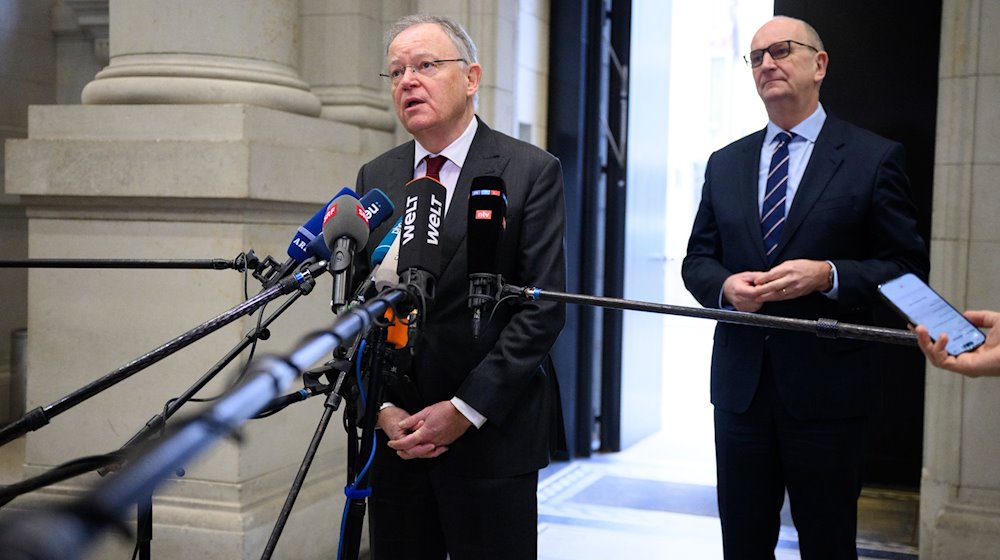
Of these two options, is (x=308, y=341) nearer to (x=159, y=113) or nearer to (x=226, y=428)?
(x=226, y=428)

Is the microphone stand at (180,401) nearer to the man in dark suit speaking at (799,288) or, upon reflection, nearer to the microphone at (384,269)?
the microphone at (384,269)

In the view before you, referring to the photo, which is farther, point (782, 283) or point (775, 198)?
point (775, 198)

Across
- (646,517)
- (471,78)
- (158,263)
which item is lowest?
(646,517)

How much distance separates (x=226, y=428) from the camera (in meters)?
0.86

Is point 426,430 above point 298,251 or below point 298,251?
below

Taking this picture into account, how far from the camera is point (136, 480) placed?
2.48 feet

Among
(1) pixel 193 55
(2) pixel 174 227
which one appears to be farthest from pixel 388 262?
(1) pixel 193 55

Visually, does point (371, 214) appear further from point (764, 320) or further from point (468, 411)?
point (764, 320)

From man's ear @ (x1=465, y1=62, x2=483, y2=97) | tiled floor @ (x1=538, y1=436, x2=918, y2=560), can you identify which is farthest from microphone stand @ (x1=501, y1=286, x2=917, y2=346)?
tiled floor @ (x1=538, y1=436, x2=918, y2=560)

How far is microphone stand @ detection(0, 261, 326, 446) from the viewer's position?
1.73m

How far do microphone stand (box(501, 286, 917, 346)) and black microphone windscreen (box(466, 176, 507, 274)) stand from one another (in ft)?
0.21

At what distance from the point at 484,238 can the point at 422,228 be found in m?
0.15

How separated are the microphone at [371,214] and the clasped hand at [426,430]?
0.44 meters

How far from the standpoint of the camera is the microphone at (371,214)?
207cm
